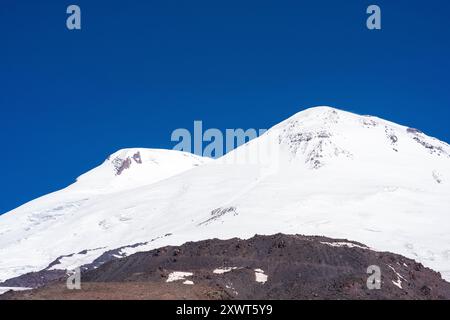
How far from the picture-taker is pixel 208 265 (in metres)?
38.7

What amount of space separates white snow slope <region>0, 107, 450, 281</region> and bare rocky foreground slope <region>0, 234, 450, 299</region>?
11107 mm

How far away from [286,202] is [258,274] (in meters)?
35.7

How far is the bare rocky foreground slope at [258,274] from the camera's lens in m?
28.3

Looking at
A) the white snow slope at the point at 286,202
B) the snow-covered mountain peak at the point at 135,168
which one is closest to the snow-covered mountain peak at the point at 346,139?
the white snow slope at the point at 286,202

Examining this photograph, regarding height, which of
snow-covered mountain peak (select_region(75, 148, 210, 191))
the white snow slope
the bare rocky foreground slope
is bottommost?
the bare rocky foreground slope

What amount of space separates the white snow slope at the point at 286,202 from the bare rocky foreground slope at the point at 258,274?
36.4 ft

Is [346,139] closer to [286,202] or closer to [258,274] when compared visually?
[286,202]

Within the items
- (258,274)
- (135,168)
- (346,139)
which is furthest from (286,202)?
(135,168)

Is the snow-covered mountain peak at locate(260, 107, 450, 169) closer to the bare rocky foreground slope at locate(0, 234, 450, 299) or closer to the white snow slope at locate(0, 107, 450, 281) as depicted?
the white snow slope at locate(0, 107, 450, 281)

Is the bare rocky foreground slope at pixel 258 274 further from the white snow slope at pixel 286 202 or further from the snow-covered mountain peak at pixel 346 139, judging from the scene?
the snow-covered mountain peak at pixel 346 139

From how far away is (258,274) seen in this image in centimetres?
3662

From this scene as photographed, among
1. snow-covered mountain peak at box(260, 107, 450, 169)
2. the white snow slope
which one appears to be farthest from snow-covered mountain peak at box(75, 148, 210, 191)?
snow-covered mountain peak at box(260, 107, 450, 169)

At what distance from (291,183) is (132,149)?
81.7 meters

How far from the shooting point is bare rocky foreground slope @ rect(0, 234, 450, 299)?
2833 centimetres
